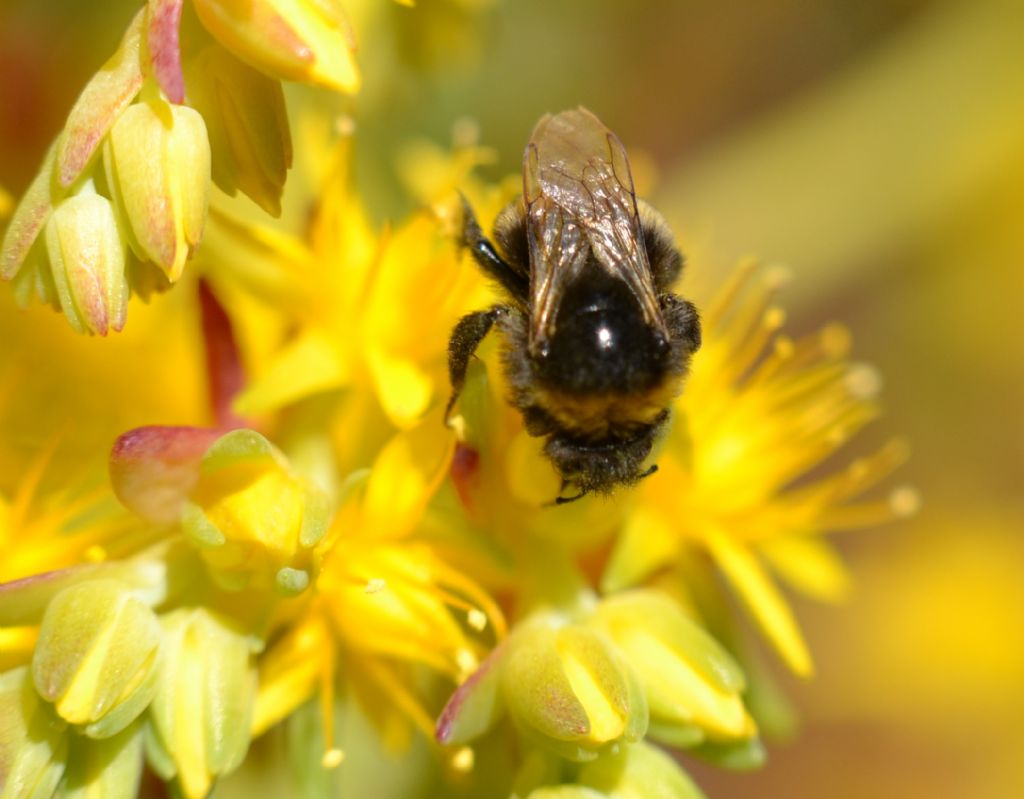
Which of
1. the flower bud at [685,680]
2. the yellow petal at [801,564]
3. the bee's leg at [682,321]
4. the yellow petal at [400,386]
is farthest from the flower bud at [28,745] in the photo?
the yellow petal at [801,564]

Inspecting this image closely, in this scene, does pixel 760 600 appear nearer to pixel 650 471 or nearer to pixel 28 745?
pixel 650 471

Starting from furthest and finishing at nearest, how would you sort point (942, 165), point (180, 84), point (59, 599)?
point (942, 165)
point (59, 599)
point (180, 84)

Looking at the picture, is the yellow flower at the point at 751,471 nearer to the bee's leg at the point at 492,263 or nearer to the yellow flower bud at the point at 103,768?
the bee's leg at the point at 492,263

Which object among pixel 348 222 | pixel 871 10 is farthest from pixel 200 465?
pixel 871 10

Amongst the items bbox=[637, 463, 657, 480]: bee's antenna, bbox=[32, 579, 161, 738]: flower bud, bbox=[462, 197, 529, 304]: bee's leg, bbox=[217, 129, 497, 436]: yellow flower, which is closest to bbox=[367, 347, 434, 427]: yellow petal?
bbox=[217, 129, 497, 436]: yellow flower

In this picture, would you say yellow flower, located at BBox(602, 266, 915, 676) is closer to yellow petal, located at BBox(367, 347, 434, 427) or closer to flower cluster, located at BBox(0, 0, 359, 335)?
yellow petal, located at BBox(367, 347, 434, 427)

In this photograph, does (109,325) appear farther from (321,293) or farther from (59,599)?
(321,293)

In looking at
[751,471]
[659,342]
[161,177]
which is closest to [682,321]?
[659,342]
